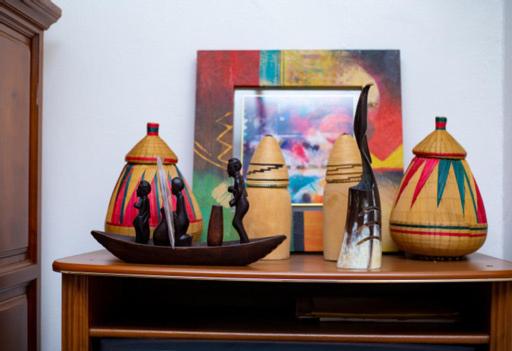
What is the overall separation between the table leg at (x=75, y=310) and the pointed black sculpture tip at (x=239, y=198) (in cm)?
26

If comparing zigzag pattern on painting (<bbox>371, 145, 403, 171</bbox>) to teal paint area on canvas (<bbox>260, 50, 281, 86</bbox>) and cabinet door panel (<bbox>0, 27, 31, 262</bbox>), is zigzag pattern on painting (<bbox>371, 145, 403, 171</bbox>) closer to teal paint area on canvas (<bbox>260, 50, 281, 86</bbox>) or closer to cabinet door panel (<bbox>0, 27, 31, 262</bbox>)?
teal paint area on canvas (<bbox>260, 50, 281, 86</bbox>)

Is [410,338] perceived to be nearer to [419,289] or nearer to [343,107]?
[419,289]

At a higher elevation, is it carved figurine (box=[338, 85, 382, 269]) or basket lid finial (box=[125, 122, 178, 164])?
basket lid finial (box=[125, 122, 178, 164])

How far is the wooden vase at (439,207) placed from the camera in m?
1.10

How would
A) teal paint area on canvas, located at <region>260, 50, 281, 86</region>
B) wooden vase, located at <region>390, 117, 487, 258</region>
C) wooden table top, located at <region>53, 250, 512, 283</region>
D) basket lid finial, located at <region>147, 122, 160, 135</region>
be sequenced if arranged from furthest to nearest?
teal paint area on canvas, located at <region>260, 50, 281, 86</region>
basket lid finial, located at <region>147, 122, 160, 135</region>
wooden vase, located at <region>390, 117, 487, 258</region>
wooden table top, located at <region>53, 250, 512, 283</region>

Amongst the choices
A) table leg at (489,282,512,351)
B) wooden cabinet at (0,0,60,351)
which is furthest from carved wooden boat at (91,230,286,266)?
table leg at (489,282,512,351)

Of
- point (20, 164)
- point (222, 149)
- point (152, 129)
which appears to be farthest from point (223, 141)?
point (20, 164)

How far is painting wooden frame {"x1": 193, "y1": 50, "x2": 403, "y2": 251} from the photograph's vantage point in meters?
1.29

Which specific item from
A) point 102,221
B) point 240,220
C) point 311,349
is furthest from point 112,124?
point 311,349

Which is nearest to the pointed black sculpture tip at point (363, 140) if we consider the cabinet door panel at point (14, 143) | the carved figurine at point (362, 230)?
the carved figurine at point (362, 230)

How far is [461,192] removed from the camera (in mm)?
1121

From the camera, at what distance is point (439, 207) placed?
1.11 metres

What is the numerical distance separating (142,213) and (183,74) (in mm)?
436

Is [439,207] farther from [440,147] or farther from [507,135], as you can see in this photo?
[507,135]
